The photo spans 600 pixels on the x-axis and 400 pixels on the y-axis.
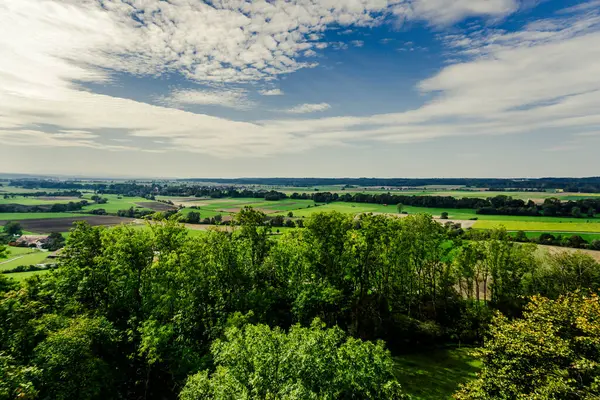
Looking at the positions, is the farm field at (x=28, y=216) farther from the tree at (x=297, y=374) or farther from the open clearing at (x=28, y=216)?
the tree at (x=297, y=374)

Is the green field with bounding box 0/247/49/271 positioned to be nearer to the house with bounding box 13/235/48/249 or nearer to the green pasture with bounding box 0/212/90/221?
the house with bounding box 13/235/48/249

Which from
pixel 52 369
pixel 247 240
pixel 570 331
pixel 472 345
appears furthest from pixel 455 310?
pixel 52 369

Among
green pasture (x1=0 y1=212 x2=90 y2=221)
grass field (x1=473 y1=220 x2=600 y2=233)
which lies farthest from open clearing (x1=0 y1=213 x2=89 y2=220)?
grass field (x1=473 y1=220 x2=600 y2=233)

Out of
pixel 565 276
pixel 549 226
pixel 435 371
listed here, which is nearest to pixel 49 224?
pixel 435 371

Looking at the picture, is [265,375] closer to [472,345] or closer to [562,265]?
[472,345]

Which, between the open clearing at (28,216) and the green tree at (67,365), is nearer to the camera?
the green tree at (67,365)

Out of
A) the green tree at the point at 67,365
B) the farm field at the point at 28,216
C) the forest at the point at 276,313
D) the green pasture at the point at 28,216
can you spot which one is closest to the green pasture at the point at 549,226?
the forest at the point at 276,313

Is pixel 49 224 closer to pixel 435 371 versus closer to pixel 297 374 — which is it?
pixel 435 371
